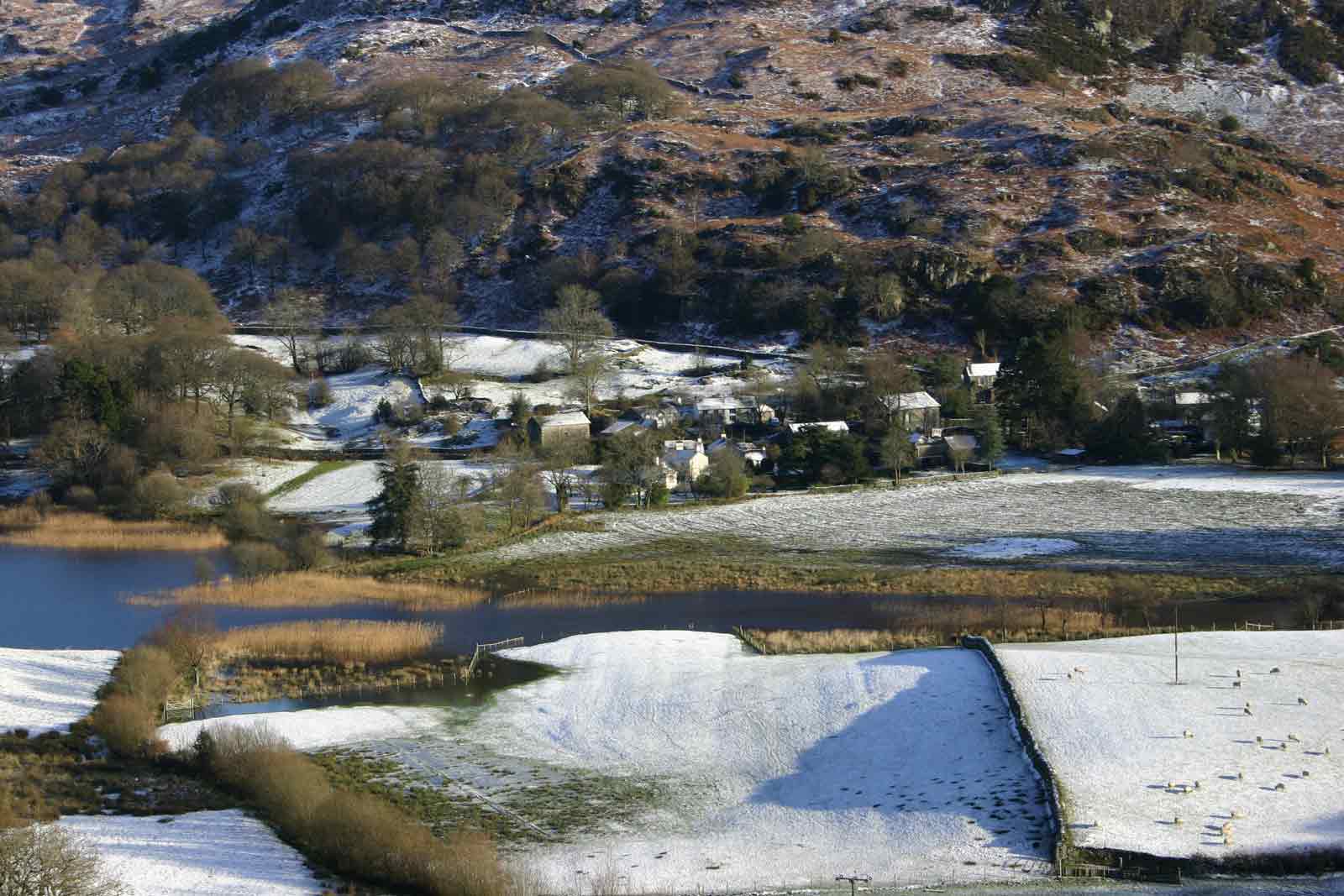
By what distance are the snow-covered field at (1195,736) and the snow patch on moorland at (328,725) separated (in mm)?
14063

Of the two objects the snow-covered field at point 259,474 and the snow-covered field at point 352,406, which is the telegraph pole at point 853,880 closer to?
the snow-covered field at point 259,474

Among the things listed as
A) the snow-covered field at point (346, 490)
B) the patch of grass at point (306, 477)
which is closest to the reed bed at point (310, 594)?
the snow-covered field at point (346, 490)

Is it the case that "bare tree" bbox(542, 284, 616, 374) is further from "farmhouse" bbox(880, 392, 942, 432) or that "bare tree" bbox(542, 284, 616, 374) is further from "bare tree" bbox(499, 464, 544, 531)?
"bare tree" bbox(499, 464, 544, 531)

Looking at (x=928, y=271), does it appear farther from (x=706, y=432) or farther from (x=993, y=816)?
(x=993, y=816)

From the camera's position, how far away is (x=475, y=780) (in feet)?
98.6

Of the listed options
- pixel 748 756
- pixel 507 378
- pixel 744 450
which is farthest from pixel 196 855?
pixel 507 378

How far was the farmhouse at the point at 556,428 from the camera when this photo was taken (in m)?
71.9

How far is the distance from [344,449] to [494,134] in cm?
5955

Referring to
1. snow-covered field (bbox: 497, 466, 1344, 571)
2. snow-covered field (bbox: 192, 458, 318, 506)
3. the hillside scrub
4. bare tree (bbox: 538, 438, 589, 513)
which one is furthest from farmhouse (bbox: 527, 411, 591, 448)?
the hillside scrub

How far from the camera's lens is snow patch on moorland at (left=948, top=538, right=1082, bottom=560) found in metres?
53.4

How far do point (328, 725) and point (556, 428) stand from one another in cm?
3953

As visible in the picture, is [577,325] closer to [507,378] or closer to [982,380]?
[507,378]

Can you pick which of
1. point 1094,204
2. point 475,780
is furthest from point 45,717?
point 1094,204

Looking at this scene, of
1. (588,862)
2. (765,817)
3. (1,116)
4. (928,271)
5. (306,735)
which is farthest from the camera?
(1,116)
